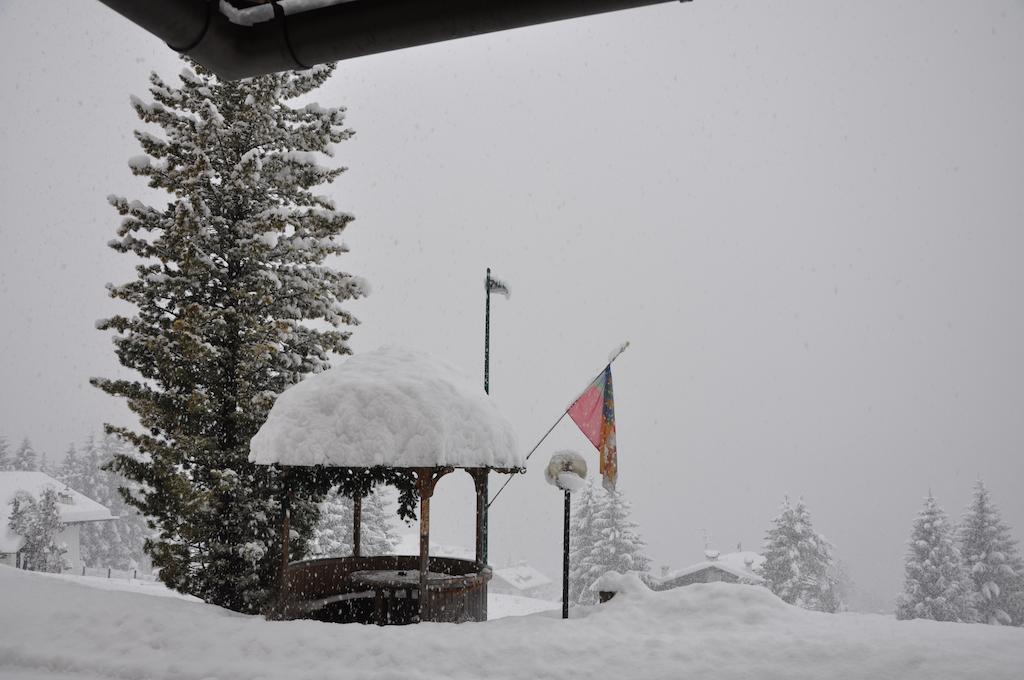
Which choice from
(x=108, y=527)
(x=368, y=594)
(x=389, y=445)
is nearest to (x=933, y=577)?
(x=368, y=594)

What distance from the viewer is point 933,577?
32.7 meters

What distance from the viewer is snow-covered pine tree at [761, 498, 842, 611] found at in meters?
35.2

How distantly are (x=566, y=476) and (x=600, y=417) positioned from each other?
1.43 m

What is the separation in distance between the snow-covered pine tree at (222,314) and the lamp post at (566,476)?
5.14 metres

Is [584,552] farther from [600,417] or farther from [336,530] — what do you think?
[600,417]

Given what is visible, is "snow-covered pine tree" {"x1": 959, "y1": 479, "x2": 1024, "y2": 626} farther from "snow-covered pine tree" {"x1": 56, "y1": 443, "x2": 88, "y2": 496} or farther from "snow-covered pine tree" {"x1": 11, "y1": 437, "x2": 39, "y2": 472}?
"snow-covered pine tree" {"x1": 11, "y1": 437, "x2": 39, "y2": 472}

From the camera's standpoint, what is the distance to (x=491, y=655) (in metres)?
6.84

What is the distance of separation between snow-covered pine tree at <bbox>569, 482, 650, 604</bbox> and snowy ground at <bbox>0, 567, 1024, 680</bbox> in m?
26.4

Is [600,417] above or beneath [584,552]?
above

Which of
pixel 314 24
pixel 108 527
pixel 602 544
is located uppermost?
pixel 314 24

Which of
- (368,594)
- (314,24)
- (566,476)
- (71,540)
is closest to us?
(314,24)

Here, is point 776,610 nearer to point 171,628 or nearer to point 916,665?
point 916,665

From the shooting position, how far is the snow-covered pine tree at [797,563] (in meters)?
35.2

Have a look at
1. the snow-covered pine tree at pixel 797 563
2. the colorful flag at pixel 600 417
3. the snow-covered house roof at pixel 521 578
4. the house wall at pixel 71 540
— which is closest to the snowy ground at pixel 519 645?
the colorful flag at pixel 600 417
